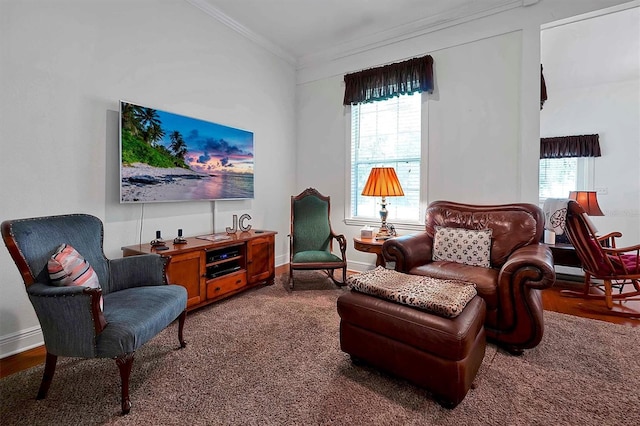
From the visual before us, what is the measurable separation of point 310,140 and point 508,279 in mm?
3189

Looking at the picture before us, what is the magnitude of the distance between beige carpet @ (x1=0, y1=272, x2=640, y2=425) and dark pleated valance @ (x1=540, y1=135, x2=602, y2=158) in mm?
3801

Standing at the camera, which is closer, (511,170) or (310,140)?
(511,170)

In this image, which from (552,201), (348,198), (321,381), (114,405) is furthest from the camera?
(348,198)

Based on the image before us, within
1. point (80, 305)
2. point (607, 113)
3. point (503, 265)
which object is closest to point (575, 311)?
point (503, 265)

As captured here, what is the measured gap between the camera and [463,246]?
2.65 metres

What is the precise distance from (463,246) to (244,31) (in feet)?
11.2

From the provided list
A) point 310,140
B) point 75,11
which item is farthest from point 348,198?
point 75,11

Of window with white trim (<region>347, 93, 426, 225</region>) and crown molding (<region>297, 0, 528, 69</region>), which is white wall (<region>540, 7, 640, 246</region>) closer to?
crown molding (<region>297, 0, 528, 69</region>)

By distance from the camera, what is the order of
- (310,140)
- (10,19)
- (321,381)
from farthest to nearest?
1. (310,140)
2. (10,19)
3. (321,381)

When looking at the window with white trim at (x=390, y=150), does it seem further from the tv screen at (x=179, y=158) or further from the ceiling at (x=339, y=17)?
the tv screen at (x=179, y=158)

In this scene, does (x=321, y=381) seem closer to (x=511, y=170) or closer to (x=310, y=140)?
(x=511, y=170)

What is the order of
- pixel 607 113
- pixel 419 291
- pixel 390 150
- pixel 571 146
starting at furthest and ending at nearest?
pixel 571 146 → pixel 607 113 → pixel 390 150 → pixel 419 291

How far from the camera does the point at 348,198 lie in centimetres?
418

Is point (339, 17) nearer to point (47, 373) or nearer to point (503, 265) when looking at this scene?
point (503, 265)
